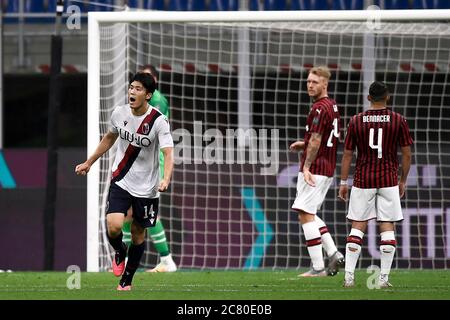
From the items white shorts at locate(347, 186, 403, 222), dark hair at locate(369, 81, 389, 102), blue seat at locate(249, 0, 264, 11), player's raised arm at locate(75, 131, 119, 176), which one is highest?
blue seat at locate(249, 0, 264, 11)

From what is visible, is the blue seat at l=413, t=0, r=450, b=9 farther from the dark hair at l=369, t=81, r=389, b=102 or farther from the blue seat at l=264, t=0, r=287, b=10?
the dark hair at l=369, t=81, r=389, b=102

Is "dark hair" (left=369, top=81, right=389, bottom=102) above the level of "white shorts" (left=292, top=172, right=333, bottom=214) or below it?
above

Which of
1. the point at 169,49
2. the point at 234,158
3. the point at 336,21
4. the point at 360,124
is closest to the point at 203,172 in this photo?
the point at 234,158

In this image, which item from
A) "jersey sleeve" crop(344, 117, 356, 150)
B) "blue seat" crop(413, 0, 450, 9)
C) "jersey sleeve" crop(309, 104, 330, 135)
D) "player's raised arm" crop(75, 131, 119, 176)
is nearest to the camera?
"player's raised arm" crop(75, 131, 119, 176)

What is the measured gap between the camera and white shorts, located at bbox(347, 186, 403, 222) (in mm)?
10578

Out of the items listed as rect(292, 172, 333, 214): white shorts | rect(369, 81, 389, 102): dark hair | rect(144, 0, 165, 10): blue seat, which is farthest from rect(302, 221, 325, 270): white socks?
rect(144, 0, 165, 10): blue seat

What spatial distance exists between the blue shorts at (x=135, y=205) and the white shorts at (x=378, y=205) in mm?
1574

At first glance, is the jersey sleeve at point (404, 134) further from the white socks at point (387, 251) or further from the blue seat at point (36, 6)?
the blue seat at point (36, 6)

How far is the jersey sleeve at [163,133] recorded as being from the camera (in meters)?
10.1

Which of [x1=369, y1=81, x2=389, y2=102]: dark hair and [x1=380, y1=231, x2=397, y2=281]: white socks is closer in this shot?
[x1=369, y1=81, x2=389, y2=102]: dark hair

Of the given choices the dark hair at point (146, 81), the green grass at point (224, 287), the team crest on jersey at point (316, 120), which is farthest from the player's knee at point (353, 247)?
the dark hair at point (146, 81)

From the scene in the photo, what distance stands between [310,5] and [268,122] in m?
2.24

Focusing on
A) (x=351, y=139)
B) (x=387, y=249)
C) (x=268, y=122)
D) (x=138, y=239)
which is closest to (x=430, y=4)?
(x=268, y=122)

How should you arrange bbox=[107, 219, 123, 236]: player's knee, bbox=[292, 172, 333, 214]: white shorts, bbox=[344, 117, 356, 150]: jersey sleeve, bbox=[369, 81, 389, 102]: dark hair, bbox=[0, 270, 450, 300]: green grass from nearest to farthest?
1. bbox=[0, 270, 450, 300]: green grass
2. bbox=[107, 219, 123, 236]: player's knee
3. bbox=[369, 81, 389, 102]: dark hair
4. bbox=[344, 117, 356, 150]: jersey sleeve
5. bbox=[292, 172, 333, 214]: white shorts
